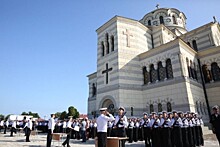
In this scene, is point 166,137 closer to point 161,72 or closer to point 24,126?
point 161,72

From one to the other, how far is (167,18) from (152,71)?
54.0 ft

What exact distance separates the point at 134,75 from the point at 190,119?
995 centimetres

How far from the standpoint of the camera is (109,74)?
19328 millimetres

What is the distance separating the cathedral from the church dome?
839 cm

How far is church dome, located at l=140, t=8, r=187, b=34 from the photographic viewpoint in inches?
1203

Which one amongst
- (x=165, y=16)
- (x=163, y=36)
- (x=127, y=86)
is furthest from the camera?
(x=165, y=16)

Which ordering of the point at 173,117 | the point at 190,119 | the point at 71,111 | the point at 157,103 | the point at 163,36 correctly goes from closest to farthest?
the point at 173,117 → the point at 190,119 → the point at 157,103 → the point at 163,36 → the point at 71,111

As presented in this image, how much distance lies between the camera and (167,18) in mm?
30672

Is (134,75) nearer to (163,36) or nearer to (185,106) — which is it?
(185,106)

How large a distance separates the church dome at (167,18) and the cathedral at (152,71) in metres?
8.39

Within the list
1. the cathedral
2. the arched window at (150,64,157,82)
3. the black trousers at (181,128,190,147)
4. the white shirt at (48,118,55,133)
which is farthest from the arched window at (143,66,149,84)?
the white shirt at (48,118,55,133)

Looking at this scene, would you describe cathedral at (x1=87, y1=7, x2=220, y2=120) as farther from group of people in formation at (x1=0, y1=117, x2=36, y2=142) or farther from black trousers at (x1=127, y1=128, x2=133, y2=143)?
group of people in formation at (x1=0, y1=117, x2=36, y2=142)

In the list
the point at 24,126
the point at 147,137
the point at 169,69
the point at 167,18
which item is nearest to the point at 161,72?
the point at 169,69

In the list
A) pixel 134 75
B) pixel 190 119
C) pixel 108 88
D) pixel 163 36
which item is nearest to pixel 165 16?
pixel 163 36
